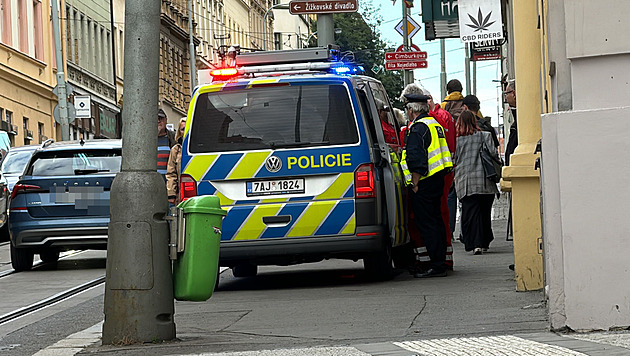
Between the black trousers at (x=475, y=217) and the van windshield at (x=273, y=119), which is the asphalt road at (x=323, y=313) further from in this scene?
the black trousers at (x=475, y=217)

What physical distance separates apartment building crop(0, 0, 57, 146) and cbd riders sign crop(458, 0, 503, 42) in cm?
2360

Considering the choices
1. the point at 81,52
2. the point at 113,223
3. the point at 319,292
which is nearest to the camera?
the point at 113,223

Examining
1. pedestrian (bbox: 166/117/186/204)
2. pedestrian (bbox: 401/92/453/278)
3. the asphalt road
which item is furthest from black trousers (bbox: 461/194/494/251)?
pedestrian (bbox: 166/117/186/204)

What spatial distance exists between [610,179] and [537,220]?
114 inches

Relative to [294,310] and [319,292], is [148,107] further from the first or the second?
[319,292]

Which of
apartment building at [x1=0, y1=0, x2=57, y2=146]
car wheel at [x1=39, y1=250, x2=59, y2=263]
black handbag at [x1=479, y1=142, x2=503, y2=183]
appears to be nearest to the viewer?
black handbag at [x1=479, y1=142, x2=503, y2=183]

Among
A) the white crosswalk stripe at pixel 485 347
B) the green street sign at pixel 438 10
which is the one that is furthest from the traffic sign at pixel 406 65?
the white crosswalk stripe at pixel 485 347

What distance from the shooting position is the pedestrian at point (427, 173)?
12.4 metres

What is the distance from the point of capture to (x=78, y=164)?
16.1 metres

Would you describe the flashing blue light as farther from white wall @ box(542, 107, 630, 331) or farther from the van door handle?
white wall @ box(542, 107, 630, 331)

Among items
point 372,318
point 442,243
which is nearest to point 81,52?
point 442,243

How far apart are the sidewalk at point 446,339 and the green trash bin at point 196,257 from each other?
0.31m

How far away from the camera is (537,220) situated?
10.1 meters

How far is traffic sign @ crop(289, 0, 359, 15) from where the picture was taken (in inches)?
781
